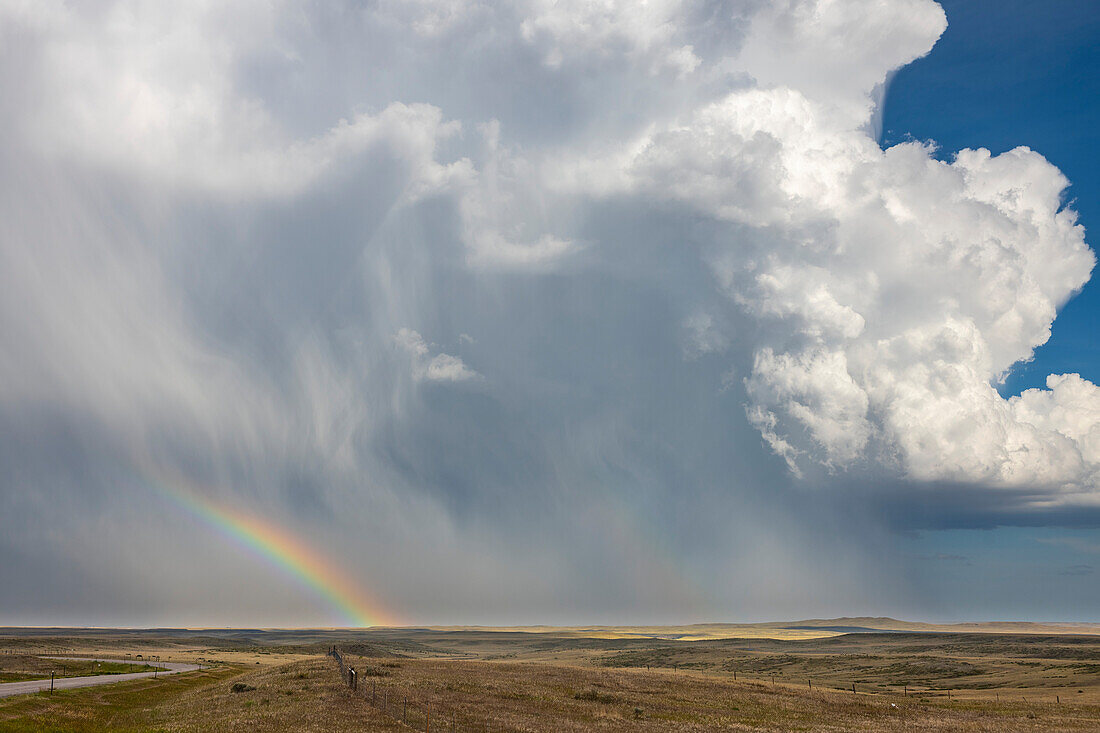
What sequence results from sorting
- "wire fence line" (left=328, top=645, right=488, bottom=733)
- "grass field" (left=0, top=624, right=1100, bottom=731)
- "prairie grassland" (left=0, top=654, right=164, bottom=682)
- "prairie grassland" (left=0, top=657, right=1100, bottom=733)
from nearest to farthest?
"wire fence line" (left=328, top=645, right=488, bottom=733)
"prairie grassland" (left=0, top=657, right=1100, bottom=733)
"grass field" (left=0, top=624, right=1100, bottom=731)
"prairie grassland" (left=0, top=654, right=164, bottom=682)

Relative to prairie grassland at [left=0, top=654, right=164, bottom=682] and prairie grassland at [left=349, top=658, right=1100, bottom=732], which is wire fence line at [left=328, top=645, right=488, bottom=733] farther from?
prairie grassland at [left=0, top=654, right=164, bottom=682]

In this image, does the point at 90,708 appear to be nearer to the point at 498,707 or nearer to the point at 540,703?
the point at 498,707

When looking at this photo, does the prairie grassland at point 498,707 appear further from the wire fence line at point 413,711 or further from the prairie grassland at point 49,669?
the prairie grassland at point 49,669

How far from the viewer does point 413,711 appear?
52.9m

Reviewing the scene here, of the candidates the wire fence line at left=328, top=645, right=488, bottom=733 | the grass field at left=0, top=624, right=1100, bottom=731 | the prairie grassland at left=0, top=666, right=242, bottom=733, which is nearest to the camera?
the prairie grassland at left=0, top=666, right=242, bottom=733

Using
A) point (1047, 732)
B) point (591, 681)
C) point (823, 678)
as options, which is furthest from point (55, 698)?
point (823, 678)

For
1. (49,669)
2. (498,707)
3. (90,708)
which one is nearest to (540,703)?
(498,707)

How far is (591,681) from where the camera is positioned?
83.0 m

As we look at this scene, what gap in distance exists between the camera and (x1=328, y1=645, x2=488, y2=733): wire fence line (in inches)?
1838

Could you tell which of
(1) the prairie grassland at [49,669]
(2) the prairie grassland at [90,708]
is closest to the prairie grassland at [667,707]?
(2) the prairie grassland at [90,708]

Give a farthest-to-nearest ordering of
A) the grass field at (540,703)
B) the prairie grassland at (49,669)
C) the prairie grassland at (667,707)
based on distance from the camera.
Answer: the prairie grassland at (49,669) → the prairie grassland at (667,707) → the grass field at (540,703)

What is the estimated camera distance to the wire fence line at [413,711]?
153 ft

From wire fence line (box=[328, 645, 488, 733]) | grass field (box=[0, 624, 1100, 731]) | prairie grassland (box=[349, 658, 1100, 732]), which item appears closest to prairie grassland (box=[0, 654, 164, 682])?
grass field (box=[0, 624, 1100, 731])

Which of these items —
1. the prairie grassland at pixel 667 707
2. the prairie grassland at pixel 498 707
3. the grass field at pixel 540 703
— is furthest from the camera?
the prairie grassland at pixel 667 707
